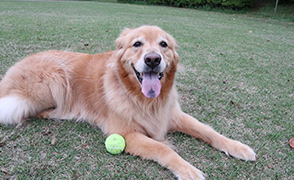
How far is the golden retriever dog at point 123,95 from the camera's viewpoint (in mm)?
2242

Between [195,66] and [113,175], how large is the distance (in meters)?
3.48

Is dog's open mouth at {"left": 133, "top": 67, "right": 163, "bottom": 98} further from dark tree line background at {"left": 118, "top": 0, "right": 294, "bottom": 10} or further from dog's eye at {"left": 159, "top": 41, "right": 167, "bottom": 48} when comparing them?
dark tree line background at {"left": 118, "top": 0, "right": 294, "bottom": 10}

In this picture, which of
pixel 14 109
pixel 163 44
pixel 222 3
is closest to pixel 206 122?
pixel 163 44

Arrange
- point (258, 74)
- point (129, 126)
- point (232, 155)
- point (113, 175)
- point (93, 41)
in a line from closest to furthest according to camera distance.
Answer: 1. point (113, 175)
2. point (232, 155)
3. point (129, 126)
4. point (258, 74)
5. point (93, 41)

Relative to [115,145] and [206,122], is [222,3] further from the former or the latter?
[115,145]

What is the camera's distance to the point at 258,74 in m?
4.64

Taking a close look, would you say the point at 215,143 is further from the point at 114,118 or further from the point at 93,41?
the point at 93,41

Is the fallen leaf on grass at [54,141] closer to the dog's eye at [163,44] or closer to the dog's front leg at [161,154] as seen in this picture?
the dog's front leg at [161,154]

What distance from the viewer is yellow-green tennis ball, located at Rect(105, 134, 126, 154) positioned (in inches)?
85.4

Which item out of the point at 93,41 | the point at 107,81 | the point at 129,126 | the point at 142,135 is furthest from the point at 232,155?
the point at 93,41

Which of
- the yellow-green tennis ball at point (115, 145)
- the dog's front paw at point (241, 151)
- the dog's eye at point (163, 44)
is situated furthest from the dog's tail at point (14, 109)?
the dog's front paw at point (241, 151)

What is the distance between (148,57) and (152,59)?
1.9 inches

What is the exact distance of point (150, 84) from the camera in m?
2.30

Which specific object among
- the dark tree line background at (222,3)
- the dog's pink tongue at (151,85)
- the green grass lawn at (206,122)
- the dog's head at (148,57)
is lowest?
Answer: the green grass lawn at (206,122)
